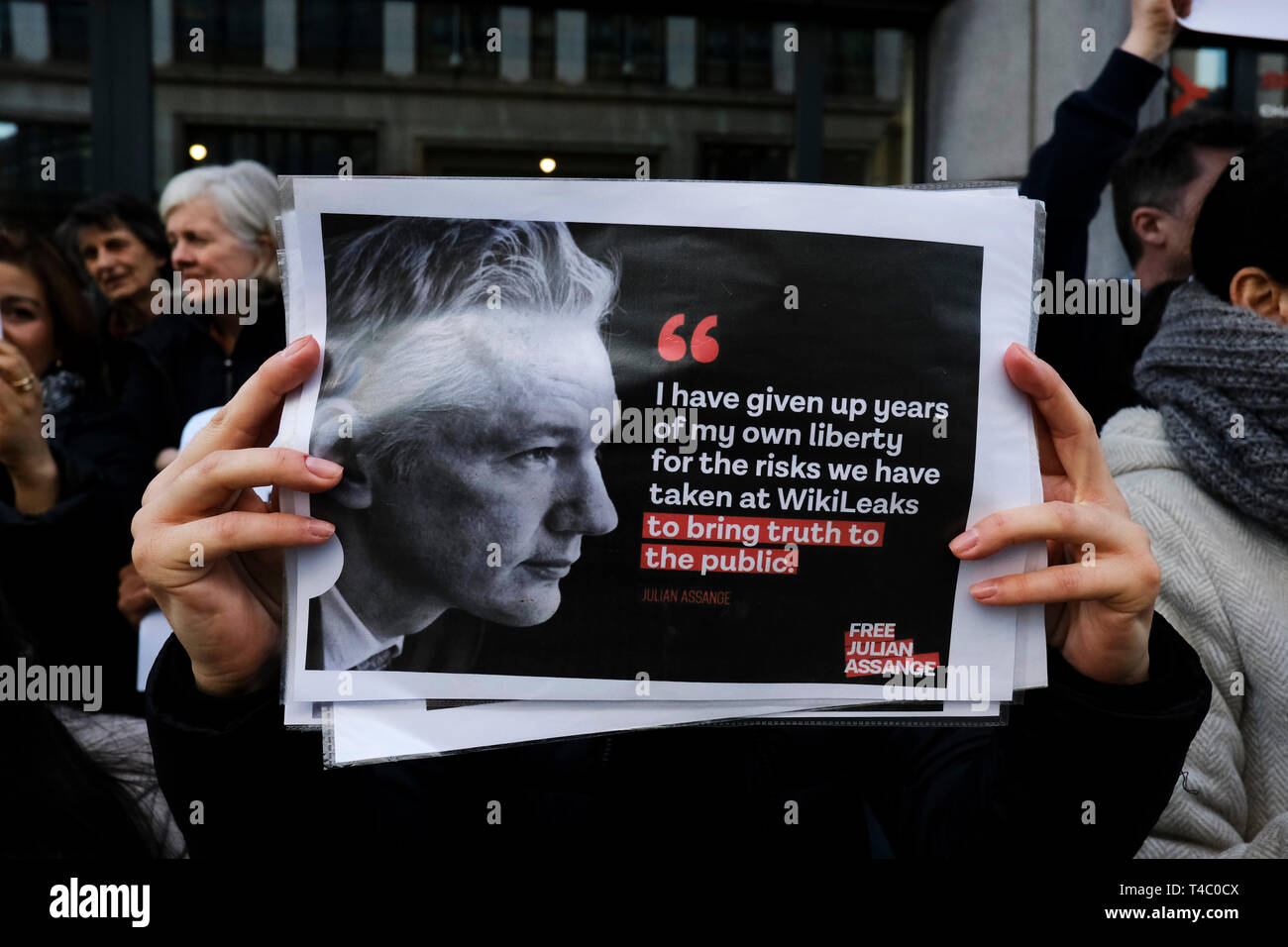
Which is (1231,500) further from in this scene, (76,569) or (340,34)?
(340,34)

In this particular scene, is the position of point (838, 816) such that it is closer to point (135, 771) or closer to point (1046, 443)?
point (1046, 443)

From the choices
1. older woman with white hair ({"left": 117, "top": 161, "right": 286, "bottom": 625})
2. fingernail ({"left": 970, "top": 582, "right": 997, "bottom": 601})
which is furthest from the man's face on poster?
older woman with white hair ({"left": 117, "top": 161, "right": 286, "bottom": 625})

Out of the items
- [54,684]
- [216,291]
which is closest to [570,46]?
[216,291]

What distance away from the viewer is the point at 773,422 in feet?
3.61

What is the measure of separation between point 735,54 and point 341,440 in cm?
380

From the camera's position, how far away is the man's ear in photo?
3.50 feet

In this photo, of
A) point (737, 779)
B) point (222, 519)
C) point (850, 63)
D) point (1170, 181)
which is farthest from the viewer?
point (850, 63)

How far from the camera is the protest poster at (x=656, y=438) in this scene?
107 cm

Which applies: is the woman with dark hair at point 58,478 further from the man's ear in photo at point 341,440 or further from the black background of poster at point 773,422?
the black background of poster at point 773,422
